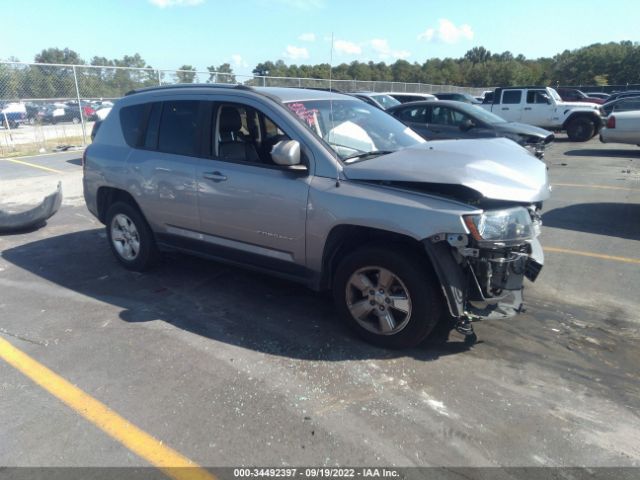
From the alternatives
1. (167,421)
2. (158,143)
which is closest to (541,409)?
(167,421)

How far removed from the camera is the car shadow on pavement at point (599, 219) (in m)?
6.53

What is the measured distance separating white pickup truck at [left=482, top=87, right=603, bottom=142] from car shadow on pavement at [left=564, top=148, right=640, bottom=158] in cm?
231

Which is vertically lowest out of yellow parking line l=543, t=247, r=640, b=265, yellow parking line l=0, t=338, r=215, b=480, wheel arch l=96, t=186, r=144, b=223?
yellow parking line l=0, t=338, r=215, b=480

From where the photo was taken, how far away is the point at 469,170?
329 cm

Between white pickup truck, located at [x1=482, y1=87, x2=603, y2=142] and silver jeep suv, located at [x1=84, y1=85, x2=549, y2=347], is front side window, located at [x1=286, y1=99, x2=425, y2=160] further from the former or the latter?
white pickup truck, located at [x1=482, y1=87, x2=603, y2=142]

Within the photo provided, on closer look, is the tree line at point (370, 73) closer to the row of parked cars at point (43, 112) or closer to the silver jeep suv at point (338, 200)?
the row of parked cars at point (43, 112)

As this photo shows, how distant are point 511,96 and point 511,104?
1.02 feet

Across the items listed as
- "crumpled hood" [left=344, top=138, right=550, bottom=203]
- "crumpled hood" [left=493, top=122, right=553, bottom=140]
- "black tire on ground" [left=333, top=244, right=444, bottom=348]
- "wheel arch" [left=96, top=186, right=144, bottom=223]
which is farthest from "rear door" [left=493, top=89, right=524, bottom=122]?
"black tire on ground" [left=333, top=244, right=444, bottom=348]

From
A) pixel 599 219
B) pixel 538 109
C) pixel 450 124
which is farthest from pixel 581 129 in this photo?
pixel 599 219

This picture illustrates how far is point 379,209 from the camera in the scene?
329 centimetres

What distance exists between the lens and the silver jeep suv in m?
3.19

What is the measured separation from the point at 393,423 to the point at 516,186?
5.93 ft

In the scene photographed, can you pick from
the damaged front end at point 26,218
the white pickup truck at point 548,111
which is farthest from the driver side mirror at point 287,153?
the white pickup truck at point 548,111

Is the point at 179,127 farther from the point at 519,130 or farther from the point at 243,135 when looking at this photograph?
the point at 519,130
